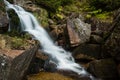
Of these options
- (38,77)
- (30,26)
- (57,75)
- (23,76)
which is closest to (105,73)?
(57,75)

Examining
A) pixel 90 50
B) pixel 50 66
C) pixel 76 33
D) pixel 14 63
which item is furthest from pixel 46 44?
pixel 14 63

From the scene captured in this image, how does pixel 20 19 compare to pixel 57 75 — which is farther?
pixel 20 19

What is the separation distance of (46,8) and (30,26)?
2774 millimetres

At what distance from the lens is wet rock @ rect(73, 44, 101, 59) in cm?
1124

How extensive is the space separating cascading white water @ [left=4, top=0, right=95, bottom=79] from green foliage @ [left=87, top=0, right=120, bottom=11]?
183 inches

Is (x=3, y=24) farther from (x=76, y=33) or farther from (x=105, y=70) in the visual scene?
(x=105, y=70)

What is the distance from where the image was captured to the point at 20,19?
13.1m

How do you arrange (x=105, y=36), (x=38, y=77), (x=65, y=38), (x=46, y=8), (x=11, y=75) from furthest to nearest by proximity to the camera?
(x=46, y=8)
(x=65, y=38)
(x=105, y=36)
(x=38, y=77)
(x=11, y=75)

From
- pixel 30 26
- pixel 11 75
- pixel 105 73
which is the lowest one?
pixel 105 73

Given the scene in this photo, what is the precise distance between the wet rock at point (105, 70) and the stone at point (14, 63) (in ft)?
8.54

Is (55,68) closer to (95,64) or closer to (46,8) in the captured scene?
(95,64)

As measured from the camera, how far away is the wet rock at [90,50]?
36.9ft

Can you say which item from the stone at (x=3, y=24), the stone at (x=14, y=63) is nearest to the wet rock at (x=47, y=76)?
the stone at (x=14, y=63)

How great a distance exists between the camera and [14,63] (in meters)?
7.21
